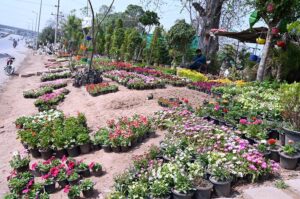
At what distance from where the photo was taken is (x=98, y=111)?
10.5m

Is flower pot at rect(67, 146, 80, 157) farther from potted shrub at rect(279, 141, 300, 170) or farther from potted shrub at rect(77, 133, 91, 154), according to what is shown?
potted shrub at rect(279, 141, 300, 170)

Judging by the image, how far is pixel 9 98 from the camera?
15336 mm

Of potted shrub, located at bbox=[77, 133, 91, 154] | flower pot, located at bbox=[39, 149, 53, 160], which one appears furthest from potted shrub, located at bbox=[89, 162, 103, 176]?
flower pot, located at bbox=[39, 149, 53, 160]

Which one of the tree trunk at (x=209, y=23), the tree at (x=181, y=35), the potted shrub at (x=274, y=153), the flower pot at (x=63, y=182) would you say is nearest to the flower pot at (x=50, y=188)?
the flower pot at (x=63, y=182)

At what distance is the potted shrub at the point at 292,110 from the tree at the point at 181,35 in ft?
43.0

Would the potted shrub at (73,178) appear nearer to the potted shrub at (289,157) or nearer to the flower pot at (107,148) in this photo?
the flower pot at (107,148)

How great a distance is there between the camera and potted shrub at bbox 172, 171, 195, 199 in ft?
14.9

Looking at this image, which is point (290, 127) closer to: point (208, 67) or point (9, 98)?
point (9, 98)

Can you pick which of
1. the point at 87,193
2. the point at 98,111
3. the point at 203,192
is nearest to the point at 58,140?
the point at 87,193

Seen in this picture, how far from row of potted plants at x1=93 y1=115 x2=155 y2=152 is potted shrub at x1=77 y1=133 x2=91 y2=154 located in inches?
6.7

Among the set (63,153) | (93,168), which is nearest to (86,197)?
(93,168)

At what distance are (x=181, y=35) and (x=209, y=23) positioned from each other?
11.7ft

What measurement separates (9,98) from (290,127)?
13131mm

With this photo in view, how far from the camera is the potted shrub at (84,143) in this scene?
720 cm
